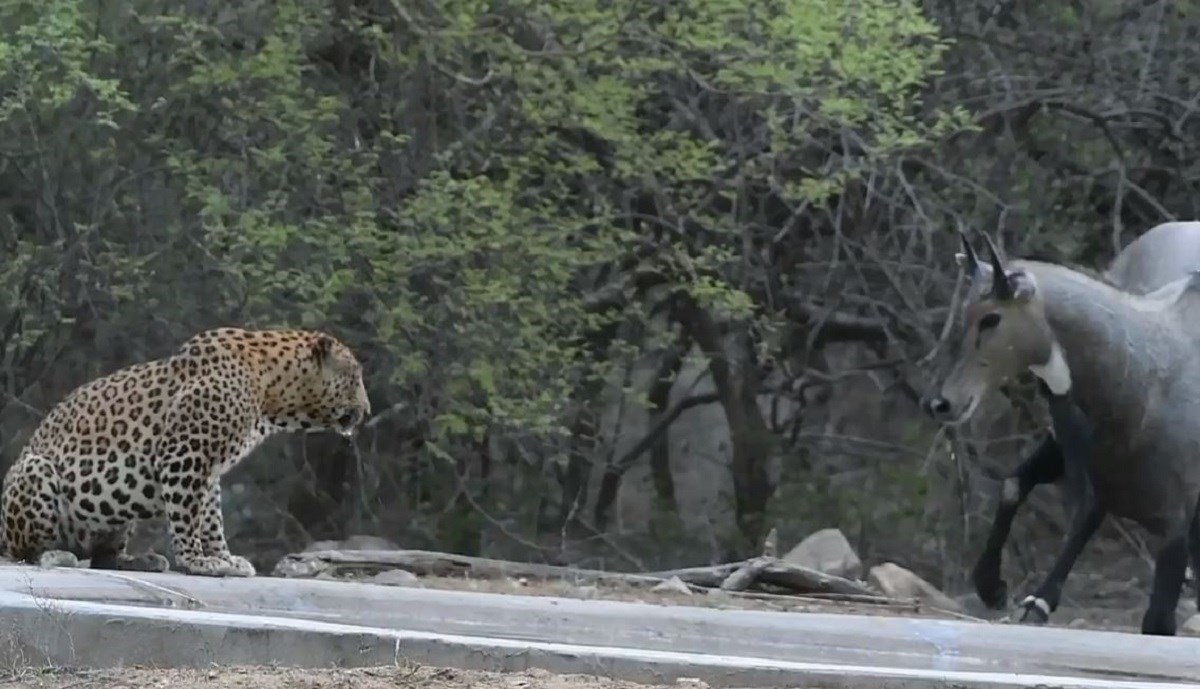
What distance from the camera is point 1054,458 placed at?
8.08 m

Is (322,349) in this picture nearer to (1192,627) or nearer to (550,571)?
(550,571)

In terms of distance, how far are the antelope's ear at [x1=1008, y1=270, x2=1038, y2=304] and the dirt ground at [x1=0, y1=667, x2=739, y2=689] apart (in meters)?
2.92

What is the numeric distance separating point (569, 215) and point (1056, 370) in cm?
400

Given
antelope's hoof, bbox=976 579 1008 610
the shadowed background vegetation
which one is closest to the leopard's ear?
the shadowed background vegetation

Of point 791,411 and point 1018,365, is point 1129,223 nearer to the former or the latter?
point 791,411

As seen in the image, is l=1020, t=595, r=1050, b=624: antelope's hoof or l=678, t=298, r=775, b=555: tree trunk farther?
l=678, t=298, r=775, b=555: tree trunk

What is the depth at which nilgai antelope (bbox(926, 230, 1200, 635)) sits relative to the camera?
7359 mm

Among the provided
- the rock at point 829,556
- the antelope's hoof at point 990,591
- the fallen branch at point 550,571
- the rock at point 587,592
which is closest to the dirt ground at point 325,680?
the fallen branch at point 550,571

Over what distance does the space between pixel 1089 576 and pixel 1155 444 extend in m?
4.52

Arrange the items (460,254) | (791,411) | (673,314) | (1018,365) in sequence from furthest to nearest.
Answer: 1. (791,411)
2. (673,314)
3. (460,254)
4. (1018,365)

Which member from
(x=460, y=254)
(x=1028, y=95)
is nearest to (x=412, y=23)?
(x=460, y=254)

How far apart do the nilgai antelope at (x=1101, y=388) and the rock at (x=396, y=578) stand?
232 centimetres

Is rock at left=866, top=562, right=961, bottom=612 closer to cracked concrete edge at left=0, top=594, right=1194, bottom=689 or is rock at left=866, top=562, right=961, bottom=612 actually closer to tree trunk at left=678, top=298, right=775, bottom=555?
tree trunk at left=678, top=298, right=775, bottom=555

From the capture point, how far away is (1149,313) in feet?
25.1
